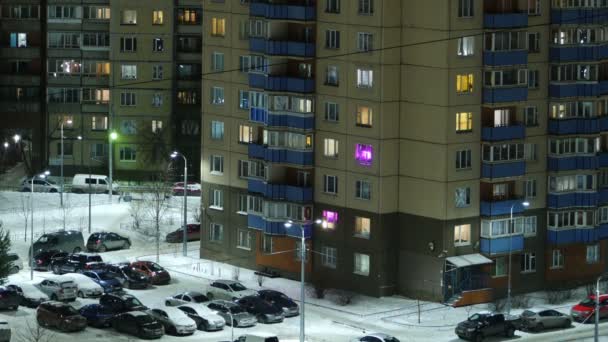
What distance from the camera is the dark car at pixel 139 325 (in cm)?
12712

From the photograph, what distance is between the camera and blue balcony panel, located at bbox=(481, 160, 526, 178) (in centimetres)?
13862

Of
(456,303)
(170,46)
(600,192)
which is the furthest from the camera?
A: (170,46)

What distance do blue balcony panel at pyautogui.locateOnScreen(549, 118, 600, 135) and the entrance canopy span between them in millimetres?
10868

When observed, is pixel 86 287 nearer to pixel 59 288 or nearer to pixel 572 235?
pixel 59 288

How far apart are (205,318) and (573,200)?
99.3ft

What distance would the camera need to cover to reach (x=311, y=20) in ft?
464

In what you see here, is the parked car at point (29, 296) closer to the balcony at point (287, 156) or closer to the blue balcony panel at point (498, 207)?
the balcony at point (287, 156)

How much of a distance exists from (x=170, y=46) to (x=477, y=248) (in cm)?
5522

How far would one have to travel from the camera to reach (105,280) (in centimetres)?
14138

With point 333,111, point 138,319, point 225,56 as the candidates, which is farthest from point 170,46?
point 138,319

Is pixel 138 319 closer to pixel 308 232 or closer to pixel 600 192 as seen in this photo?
pixel 308 232

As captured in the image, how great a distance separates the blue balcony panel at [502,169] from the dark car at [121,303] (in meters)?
25.5

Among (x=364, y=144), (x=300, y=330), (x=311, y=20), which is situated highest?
(x=311, y=20)

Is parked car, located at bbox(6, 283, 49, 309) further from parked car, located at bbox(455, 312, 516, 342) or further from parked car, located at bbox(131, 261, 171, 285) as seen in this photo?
parked car, located at bbox(455, 312, 516, 342)
